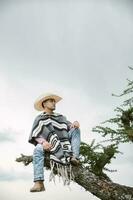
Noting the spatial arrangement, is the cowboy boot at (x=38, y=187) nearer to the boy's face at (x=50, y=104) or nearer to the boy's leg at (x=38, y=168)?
the boy's leg at (x=38, y=168)

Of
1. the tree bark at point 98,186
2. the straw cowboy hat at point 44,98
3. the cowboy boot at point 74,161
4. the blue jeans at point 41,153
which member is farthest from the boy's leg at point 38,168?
the tree bark at point 98,186

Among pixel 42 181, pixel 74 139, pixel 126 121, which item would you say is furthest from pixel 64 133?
pixel 126 121

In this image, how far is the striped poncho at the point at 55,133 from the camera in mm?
7746

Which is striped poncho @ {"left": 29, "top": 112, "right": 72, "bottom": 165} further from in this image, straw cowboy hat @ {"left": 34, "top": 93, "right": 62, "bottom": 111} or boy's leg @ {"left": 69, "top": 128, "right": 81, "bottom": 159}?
straw cowboy hat @ {"left": 34, "top": 93, "right": 62, "bottom": 111}

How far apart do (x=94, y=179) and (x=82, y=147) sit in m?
1.07

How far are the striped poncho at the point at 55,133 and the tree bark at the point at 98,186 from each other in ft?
2.63

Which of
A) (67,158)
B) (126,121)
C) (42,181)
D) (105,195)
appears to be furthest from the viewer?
(126,121)

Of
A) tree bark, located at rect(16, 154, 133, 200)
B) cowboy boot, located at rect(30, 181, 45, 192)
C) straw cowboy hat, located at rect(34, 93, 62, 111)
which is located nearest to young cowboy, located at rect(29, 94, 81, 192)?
straw cowboy hat, located at rect(34, 93, 62, 111)

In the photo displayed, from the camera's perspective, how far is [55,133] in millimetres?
7844

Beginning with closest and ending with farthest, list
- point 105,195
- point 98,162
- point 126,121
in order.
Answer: point 105,195
point 98,162
point 126,121

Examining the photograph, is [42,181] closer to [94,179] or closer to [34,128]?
[34,128]

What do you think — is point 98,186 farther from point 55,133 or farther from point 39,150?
point 39,150

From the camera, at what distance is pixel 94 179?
889cm

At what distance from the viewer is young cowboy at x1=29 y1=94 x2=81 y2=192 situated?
7676mm
